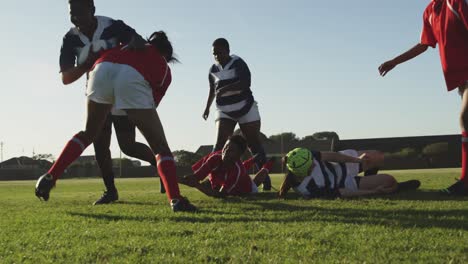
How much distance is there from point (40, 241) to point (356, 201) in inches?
117

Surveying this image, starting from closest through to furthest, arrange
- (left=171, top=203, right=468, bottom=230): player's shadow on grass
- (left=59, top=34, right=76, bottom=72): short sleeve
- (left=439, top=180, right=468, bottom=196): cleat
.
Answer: (left=171, top=203, right=468, bottom=230): player's shadow on grass < (left=59, top=34, right=76, bottom=72): short sleeve < (left=439, top=180, right=468, bottom=196): cleat

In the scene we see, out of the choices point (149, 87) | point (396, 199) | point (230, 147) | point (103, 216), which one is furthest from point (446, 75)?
point (103, 216)

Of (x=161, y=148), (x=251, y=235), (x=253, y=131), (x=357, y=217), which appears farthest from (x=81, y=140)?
(x=253, y=131)

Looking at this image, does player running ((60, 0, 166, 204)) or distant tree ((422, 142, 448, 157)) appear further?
distant tree ((422, 142, 448, 157))

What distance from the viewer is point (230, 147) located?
5.82m

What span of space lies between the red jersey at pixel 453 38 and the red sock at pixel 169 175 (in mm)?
3094

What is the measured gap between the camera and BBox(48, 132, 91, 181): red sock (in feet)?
15.0

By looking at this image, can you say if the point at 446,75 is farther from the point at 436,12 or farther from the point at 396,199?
the point at 396,199

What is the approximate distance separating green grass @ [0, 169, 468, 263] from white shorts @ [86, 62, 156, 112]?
3.20 ft

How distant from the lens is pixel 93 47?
203 inches

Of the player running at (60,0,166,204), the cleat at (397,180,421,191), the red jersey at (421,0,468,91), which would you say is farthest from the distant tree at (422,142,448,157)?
the player running at (60,0,166,204)

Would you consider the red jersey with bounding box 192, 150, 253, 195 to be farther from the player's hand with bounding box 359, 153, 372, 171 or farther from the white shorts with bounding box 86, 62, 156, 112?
the white shorts with bounding box 86, 62, 156, 112

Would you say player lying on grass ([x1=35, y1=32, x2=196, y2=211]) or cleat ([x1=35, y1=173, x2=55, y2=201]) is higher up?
player lying on grass ([x1=35, y1=32, x2=196, y2=211])

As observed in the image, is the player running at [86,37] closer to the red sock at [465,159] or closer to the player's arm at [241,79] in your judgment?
the player's arm at [241,79]
